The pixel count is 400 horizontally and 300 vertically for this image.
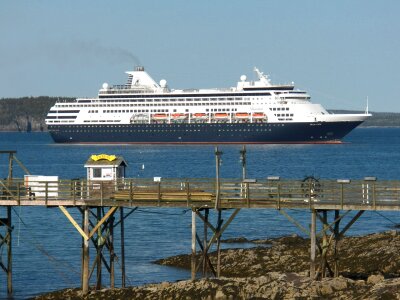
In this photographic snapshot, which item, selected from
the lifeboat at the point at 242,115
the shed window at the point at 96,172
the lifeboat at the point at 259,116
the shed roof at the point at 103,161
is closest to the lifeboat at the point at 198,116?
the lifeboat at the point at 242,115

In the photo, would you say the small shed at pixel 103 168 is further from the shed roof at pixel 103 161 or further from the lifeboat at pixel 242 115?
the lifeboat at pixel 242 115

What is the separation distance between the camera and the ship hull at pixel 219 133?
181 metres

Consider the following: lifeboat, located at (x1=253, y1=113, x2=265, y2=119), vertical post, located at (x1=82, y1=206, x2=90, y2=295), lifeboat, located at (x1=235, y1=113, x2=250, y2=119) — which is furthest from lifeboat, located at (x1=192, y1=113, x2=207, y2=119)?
vertical post, located at (x1=82, y1=206, x2=90, y2=295)

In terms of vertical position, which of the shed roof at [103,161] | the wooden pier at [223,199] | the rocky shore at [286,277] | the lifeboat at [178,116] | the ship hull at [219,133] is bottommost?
the rocky shore at [286,277]

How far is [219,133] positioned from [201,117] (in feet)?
19.0

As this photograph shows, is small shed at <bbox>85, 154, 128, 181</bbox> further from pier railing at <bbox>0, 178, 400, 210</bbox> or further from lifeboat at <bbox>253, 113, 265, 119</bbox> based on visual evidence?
lifeboat at <bbox>253, 113, 265, 119</bbox>

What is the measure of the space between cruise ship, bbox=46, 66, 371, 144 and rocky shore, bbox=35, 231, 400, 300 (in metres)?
133

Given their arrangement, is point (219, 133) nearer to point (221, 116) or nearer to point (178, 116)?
point (221, 116)

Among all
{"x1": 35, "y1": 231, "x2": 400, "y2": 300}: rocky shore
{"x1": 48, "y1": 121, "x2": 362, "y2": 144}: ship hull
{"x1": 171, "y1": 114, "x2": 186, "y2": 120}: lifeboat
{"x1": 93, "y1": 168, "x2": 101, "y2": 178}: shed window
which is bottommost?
{"x1": 35, "y1": 231, "x2": 400, "y2": 300}: rocky shore

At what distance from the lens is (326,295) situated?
30.2 metres

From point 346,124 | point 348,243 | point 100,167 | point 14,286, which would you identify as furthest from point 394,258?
point 346,124

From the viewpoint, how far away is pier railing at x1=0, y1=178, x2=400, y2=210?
33.6 m

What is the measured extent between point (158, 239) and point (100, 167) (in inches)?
544

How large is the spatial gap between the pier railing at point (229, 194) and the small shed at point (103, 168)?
5.29 ft
